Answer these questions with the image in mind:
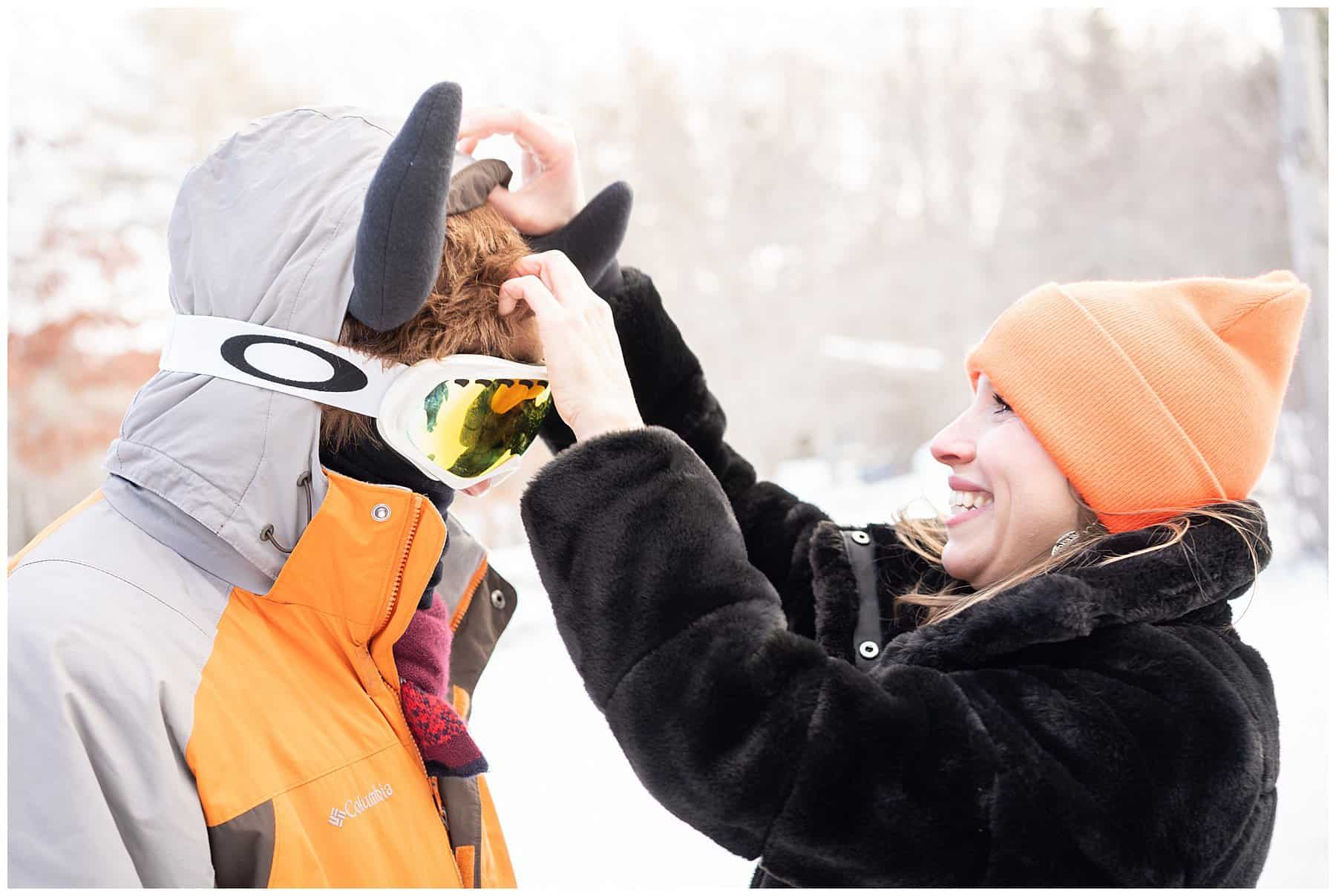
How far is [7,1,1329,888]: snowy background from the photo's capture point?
18.1ft

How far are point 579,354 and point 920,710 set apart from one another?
1.87 feet

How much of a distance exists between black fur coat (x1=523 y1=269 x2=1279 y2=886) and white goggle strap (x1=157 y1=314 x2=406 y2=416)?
0.87 feet

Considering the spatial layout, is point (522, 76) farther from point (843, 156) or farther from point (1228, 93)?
point (1228, 93)

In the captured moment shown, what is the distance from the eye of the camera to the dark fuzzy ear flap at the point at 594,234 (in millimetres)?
1458

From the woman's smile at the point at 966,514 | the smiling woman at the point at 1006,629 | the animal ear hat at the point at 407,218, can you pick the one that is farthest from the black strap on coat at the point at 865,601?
the animal ear hat at the point at 407,218

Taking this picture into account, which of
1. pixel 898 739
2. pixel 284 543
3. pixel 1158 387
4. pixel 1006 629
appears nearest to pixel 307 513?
pixel 284 543

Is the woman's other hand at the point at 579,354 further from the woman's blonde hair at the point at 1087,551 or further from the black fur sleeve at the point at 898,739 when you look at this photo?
the woman's blonde hair at the point at 1087,551

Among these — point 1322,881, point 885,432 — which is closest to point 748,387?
point 885,432

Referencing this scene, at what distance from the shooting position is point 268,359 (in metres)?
1.13

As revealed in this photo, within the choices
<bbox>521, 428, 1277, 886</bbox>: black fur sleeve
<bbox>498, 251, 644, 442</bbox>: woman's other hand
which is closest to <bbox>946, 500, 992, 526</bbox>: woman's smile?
<bbox>521, 428, 1277, 886</bbox>: black fur sleeve

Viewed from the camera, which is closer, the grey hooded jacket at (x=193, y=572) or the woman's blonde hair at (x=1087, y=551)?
the grey hooded jacket at (x=193, y=572)

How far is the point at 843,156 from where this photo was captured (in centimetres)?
775

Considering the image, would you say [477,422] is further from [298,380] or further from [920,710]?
[920,710]

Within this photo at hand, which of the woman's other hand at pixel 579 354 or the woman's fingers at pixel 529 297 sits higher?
the woman's fingers at pixel 529 297
